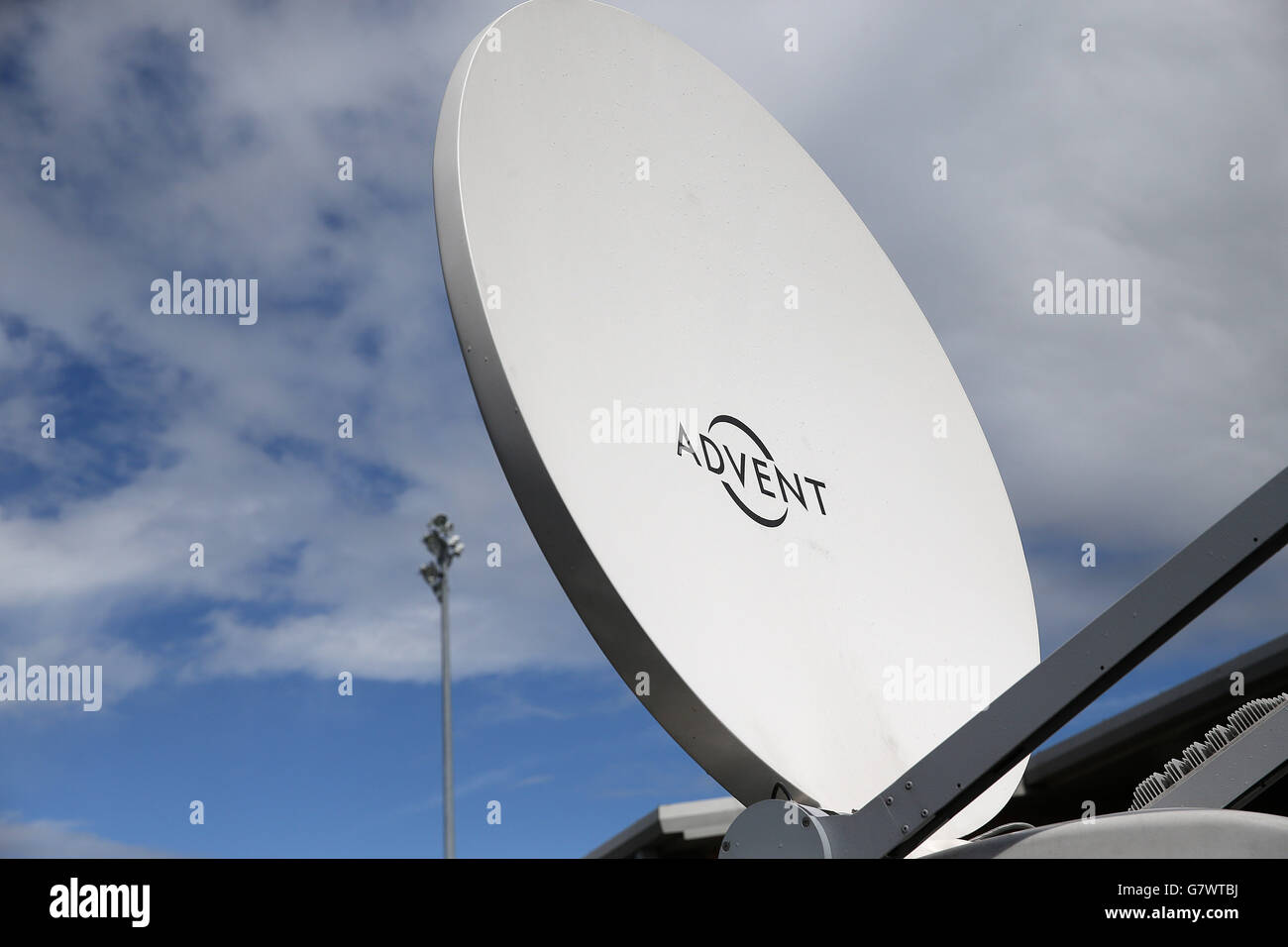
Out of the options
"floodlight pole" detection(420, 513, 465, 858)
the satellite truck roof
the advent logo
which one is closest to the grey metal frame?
the satellite truck roof

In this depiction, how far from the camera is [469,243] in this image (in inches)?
97.2

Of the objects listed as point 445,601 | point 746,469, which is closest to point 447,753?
point 445,601

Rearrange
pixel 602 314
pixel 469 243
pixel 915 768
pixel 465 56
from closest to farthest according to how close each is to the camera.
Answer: pixel 915 768 < pixel 469 243 < pixel 465 56 < pixel 602 314

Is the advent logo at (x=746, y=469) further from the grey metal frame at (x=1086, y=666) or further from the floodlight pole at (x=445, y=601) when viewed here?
the floodlight pole at (x=445, y=601)

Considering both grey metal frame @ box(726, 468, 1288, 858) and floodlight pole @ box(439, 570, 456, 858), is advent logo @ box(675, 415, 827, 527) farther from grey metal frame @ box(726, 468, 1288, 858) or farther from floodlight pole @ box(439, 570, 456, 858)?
floodlight pole @ box(439, 570, 456, 858)

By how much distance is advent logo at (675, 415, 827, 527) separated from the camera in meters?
3.07

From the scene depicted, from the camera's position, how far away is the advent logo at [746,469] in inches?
121

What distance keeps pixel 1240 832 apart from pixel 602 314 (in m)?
1.78

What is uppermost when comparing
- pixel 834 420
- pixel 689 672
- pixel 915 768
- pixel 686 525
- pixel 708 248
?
pixel 708 248

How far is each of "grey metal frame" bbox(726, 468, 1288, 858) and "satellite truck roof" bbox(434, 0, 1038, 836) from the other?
425 mm

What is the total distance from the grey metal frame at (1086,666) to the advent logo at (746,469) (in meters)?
1.04
